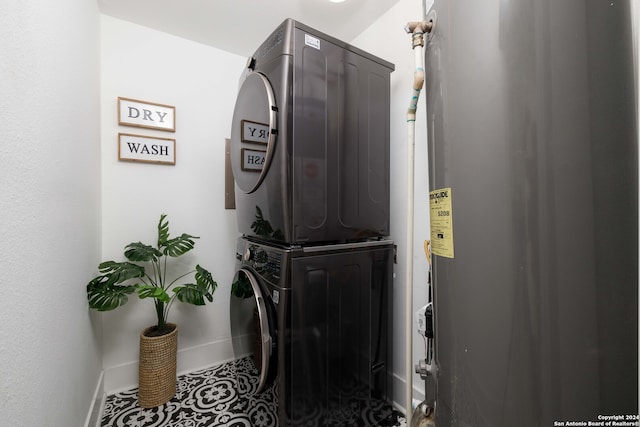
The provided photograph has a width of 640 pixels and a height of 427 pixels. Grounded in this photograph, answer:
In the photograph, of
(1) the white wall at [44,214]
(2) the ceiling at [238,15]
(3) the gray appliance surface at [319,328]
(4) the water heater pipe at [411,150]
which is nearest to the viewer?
(1) the white wall at [44,214]

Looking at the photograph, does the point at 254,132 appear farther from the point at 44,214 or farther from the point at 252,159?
the point at 44,214

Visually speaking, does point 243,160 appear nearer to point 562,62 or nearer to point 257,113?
point 257,113

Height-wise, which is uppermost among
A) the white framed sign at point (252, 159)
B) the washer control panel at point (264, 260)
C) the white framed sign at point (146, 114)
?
the white framed sign at point (146, 114)

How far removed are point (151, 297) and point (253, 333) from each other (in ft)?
2.62

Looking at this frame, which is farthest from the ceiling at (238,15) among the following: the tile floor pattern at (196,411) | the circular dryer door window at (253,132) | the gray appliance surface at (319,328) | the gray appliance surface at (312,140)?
the tile floor pattern at (196,411)

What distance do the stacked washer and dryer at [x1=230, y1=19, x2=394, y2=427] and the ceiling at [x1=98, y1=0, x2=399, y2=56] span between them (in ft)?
1.81

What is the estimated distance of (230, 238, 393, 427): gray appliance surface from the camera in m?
1.03

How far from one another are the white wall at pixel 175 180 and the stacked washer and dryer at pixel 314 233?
71cm

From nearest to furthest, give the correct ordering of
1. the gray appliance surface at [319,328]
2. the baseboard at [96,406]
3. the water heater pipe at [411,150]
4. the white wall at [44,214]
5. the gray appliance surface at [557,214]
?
the gray appliance surface at [557,214] → the white wall at [44,214] → the water heater pipe at [411,150] → the gray appliance surface at [319,328] → the baseboard at [96,406]

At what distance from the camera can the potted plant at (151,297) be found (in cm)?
136

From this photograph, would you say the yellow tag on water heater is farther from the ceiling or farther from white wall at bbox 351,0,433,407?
the ceiling

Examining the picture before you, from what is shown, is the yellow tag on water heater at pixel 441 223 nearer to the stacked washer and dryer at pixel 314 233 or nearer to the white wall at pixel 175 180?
the stacked washer and dryer at pixel 314 233

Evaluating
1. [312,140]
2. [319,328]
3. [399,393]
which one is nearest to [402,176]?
[312,140]

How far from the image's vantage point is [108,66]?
1.67m
